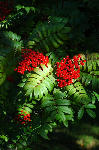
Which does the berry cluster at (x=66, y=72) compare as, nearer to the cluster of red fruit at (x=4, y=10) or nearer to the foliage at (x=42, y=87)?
the foliage at (x=42, y=87)

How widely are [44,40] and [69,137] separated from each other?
2.72 m

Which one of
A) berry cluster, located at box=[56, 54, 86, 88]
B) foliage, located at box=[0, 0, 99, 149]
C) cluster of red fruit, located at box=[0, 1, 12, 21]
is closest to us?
foliage, located at box=[0, 0, 99, 149]

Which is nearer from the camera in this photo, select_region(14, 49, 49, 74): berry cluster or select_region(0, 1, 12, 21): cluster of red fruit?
select_region(14, 49, 49, 74): berry cluster

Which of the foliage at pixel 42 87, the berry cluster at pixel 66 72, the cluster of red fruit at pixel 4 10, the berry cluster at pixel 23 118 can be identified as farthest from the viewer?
the cluster of red fruit at pixel 4 10

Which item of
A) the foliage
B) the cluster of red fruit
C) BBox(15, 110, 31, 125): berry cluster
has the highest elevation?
the cluster of red fruit

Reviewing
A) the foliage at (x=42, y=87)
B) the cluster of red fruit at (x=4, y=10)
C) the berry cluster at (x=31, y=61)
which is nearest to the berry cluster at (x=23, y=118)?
the foliage at (x=42, y=87)

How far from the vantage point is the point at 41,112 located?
266 centimetres

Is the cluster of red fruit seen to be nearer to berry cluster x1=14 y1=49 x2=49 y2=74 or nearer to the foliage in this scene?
the foliage

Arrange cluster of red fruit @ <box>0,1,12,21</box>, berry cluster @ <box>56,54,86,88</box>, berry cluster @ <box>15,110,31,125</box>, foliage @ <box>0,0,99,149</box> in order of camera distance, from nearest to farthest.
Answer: foliage @ <box>0,0,99,149</box>, berry cluster @ <box>56,54,86,88</box>, berry cluster @ <box>15,110,31,125</box>, cluster of red fruit @ <box>0,1,12,21</box>

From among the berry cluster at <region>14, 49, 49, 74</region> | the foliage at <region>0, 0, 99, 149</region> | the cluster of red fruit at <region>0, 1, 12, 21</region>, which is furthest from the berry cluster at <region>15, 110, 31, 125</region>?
the cluster of red fruit at <region>0, 1, 12, 21</region>

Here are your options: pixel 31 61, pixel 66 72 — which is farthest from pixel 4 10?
pixel 66 72

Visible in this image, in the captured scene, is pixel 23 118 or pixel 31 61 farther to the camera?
pixel 23 118

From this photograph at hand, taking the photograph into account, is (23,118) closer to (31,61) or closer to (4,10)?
(31,61)

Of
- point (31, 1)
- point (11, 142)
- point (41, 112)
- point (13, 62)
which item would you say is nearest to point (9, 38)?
point (13, 62)
